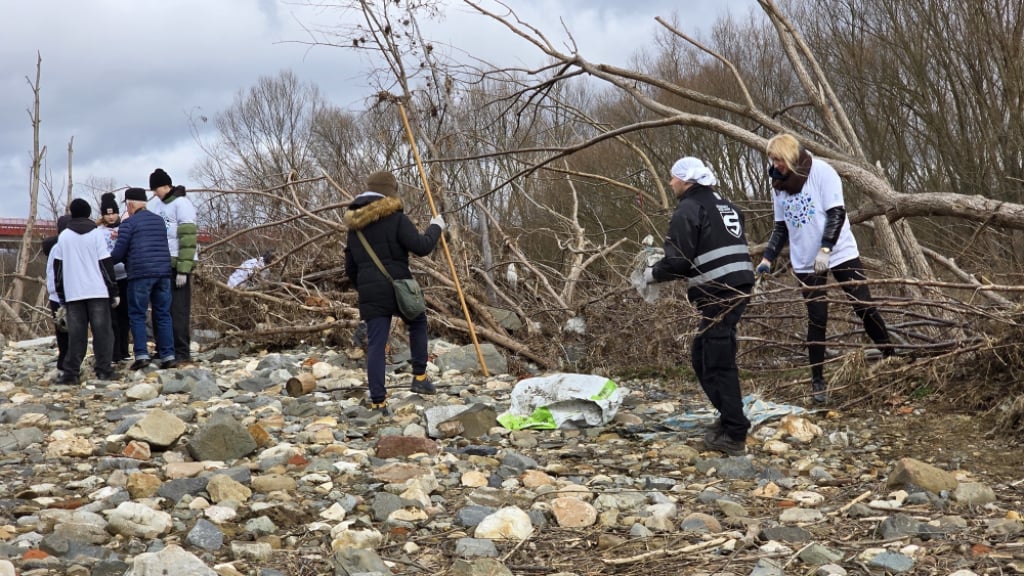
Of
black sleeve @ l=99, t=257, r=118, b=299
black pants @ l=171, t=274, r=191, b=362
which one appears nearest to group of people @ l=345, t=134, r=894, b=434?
black sleeve @ l=99, t=257, r=118, b=299

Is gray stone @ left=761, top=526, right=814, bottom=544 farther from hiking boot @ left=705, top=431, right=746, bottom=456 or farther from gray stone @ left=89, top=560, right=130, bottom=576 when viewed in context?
gray stone @ left=89, top=560, right=130, bottom=576

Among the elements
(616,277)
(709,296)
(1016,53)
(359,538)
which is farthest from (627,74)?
(1016,53)

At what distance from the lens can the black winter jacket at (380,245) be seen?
21.0 ft

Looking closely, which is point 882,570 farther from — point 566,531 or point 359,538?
point 359,538

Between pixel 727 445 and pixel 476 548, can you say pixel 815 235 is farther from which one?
pixel 476 548

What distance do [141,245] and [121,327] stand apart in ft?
4.57

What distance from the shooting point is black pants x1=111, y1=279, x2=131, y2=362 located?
9.02 m

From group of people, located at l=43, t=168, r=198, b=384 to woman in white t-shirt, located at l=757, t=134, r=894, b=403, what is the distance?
206 inches

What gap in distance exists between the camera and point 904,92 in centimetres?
1752

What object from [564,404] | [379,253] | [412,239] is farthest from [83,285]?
[564,404]

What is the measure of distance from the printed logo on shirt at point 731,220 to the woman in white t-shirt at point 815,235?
0.81m

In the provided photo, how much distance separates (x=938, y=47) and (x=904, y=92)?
4.24 feet

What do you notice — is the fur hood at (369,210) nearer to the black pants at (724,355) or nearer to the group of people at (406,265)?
the group of people at (406,265)

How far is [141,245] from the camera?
322 inches
